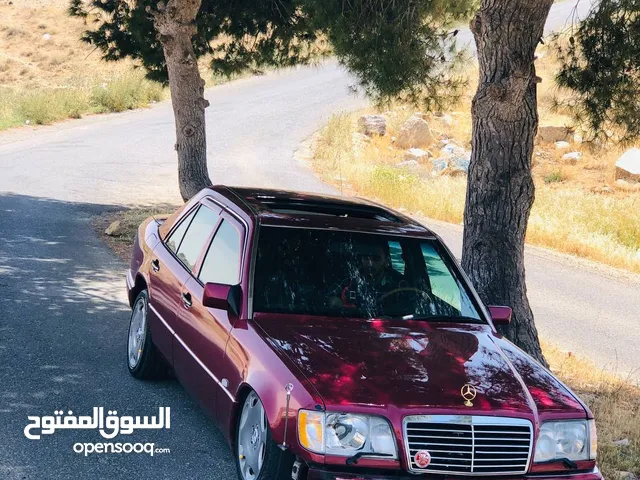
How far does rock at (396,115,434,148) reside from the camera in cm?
3114

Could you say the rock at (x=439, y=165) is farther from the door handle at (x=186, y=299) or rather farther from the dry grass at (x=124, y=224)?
the door handle at (x=186, y=299)

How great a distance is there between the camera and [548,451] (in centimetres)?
465

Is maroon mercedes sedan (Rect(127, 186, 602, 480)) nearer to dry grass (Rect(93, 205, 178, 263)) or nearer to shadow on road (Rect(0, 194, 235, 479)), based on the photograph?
shadow on road (Rect(0, 194, 235, 479))

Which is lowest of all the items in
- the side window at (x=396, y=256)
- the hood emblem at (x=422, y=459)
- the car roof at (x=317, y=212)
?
the hood emblem at (x=422, y=459)

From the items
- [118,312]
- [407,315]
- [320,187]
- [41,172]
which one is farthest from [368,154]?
[407,315]

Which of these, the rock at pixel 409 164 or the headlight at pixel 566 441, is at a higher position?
the headlight at pixel 566 441

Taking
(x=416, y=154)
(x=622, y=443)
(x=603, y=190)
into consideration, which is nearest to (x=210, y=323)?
(x=622, y=443)

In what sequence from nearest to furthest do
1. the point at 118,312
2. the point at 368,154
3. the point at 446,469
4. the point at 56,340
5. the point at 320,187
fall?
the point at 446,469 → the point at 56,340 → the point at 118,312 → the point at 320,187 → the point at 368,154

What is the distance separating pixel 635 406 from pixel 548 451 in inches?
157

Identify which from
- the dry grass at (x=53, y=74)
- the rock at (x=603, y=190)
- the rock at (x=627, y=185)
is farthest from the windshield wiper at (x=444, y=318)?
the rock at (x=627, y=185)

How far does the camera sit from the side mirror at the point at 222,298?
5395 millimetres

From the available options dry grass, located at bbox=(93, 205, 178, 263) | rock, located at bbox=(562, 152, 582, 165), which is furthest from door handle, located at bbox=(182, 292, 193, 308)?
rock, located at bbox=(562, 152, 582, 165)

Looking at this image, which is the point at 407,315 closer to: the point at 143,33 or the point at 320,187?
the point at 143,33

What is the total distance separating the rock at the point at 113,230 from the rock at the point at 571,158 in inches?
753
